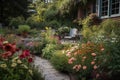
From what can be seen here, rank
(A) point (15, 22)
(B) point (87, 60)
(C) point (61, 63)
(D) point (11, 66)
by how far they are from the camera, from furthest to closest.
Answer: (A) point (15, 22) < (C) point (61, 63) < (B) point (87, 60) < (D) point (11, 66)

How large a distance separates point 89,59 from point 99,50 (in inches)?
11.8

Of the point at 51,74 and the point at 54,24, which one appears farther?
the point at 54,24

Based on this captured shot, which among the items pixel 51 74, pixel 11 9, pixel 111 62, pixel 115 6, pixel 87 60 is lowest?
pixel 51 74

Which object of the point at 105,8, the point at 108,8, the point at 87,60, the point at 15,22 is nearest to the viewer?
the point at 87,60

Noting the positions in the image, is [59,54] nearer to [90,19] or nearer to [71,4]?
[90,19]

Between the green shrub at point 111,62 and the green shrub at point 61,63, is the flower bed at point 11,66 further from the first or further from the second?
the green shrub at point 61,63

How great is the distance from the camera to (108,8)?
16812 mm

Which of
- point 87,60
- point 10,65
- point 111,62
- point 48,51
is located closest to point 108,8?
point 48,51

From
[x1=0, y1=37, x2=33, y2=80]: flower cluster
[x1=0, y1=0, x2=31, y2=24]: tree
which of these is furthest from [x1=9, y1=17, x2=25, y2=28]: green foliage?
[x1=0, y1=37, x2=33, y2=80]: flower cluster

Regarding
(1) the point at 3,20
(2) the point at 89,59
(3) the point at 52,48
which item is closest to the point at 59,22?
(1) the point at 3,20

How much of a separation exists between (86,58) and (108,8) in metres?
11.1

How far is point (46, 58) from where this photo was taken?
32.8 ft

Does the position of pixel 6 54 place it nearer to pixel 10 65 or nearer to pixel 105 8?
pixel 10 65

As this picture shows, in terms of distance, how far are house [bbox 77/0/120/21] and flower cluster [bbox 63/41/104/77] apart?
972cm
